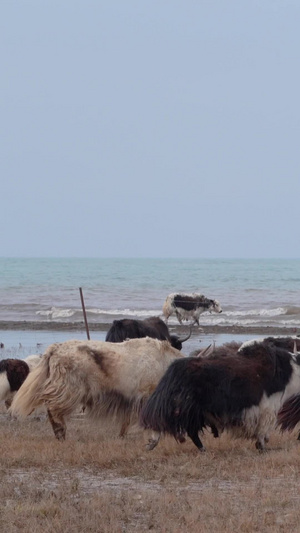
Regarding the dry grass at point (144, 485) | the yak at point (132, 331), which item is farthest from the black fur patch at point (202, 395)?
the yak at point (132, 331)

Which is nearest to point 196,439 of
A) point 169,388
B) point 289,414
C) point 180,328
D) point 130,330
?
point 169,388

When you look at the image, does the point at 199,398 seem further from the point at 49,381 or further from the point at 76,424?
the point at 76,424

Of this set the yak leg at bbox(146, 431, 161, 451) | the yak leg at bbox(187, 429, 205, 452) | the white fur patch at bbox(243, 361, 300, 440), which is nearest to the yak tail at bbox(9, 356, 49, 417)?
the yak leg at bbox(146, 431, 161, 451)

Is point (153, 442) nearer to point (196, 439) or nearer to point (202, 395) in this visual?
point (196, 439)

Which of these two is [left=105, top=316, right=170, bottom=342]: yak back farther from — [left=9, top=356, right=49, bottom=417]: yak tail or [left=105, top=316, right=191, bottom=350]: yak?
[left=9, top=356, right=49, bottom=417]: yak tail

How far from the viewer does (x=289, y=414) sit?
8.32m

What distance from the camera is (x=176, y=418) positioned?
756 centimetres

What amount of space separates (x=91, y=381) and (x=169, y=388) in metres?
1.14

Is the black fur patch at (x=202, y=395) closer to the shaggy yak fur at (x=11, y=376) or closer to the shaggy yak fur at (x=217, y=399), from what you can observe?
the shaggy yak fur at (x=217, y=399)

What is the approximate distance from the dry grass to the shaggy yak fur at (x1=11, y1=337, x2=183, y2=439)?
1.00ft

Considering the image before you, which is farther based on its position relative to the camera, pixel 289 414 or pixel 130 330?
pixel 130 330

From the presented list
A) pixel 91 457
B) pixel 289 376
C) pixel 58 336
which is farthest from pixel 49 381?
pixel 58 336

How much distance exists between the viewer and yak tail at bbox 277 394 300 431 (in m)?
8.27

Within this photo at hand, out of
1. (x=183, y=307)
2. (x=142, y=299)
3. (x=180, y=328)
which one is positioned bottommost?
(x=142, y=299)
